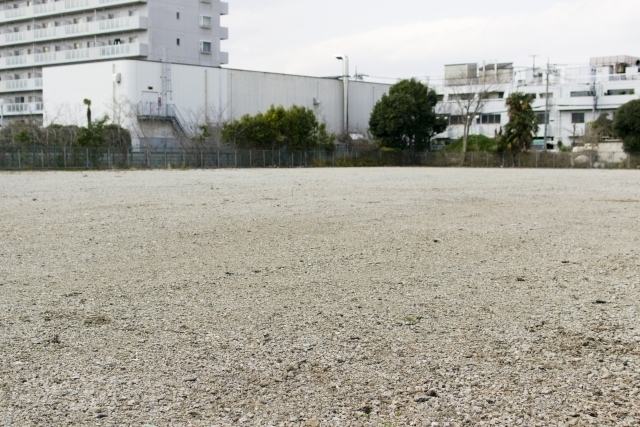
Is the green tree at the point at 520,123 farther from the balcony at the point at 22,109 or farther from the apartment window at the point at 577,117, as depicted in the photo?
the balcony at the point at 22,109

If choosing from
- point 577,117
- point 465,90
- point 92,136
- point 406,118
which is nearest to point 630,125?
point 406,118

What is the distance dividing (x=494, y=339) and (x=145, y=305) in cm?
292

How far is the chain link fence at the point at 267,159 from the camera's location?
41.4 meters

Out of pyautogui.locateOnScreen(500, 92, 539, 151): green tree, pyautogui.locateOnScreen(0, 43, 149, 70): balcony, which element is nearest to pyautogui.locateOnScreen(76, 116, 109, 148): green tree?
pyautogui.locateOnScreen(0, 43, 149, 70): balcony

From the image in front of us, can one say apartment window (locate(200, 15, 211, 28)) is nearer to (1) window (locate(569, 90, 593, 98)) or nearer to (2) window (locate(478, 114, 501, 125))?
(2) window (locate(478, 114, 501, 125))

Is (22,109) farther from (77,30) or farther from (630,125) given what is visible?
(630,125)

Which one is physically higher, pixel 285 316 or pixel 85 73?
pixel 85 73

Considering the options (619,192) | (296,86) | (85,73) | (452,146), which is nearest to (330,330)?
(619,192)

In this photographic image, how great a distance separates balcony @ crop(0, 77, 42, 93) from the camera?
66375mm

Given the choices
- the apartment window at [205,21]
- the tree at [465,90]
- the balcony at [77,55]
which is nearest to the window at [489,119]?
the tree at [465,90]

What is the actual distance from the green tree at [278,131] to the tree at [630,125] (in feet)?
74.7

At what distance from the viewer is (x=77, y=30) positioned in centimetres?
6412

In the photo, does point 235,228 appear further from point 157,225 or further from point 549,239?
point 549,239

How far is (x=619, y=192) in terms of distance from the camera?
71.9ft
